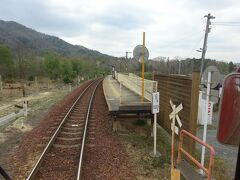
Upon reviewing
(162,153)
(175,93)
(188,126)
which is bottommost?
(162,153)

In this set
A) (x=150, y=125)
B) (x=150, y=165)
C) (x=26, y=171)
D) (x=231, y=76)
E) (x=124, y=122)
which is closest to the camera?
(x=231, y=76)

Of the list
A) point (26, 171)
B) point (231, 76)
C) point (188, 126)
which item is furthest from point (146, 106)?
point (231, 76)

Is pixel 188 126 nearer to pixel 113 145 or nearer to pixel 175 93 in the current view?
pixel 175 93

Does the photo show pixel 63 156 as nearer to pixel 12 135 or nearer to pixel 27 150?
pixel 27 150

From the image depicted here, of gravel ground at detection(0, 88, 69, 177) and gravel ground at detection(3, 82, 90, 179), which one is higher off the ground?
gravel ground at detection(3, 82, 90, 179)

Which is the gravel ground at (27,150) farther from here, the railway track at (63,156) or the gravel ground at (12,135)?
the railway track at (63,156)

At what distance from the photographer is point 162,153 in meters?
9.96

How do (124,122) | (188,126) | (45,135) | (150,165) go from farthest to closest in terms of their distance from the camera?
(124,122) < (45,135) < (188,126) < (150,165)

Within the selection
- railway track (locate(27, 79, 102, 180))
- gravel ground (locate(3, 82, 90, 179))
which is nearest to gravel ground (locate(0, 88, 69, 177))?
gravel ground (locate(3, 82, 90, 179))

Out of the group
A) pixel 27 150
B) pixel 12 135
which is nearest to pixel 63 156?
pixel 27 150

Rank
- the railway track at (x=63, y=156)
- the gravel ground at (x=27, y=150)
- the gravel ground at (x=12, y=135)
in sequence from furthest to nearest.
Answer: the gravel ground at (x=12, y=135), the gravel ground at (x=27, y=150), the railway track at (x=63, y=156)

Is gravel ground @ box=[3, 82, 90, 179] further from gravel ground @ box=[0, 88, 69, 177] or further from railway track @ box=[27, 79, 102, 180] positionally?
railway track @ box=[27, 79, 102, 180]

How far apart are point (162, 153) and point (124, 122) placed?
14.9 feet

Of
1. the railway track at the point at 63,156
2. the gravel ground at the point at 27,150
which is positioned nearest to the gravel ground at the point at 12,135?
the gravel ground at the point at 27,150
